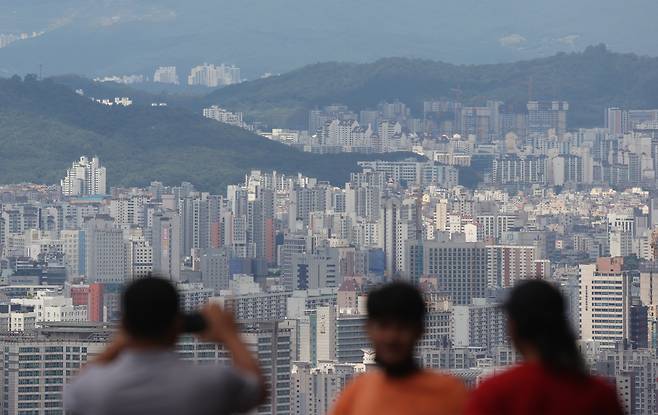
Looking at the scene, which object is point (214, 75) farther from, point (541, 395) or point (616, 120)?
point (541, 395)

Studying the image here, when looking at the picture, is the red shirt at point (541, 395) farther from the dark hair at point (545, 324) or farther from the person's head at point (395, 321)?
the person's head at point (395, 321)

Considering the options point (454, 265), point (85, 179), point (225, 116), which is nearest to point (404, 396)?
point (454, 265)

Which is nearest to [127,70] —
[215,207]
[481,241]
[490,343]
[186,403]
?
[215,207]

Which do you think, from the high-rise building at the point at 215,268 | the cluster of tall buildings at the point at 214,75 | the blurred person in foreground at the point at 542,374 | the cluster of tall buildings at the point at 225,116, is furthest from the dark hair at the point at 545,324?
the cluster of tall buildings at the point at 214,75

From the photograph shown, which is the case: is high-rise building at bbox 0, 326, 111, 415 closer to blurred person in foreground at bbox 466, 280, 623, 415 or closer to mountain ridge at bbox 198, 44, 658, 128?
blurred person in foreground at bbox 466, 280, 623, 415

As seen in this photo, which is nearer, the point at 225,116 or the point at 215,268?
the point at 215,268

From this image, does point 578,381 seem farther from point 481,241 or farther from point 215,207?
point 215,207
